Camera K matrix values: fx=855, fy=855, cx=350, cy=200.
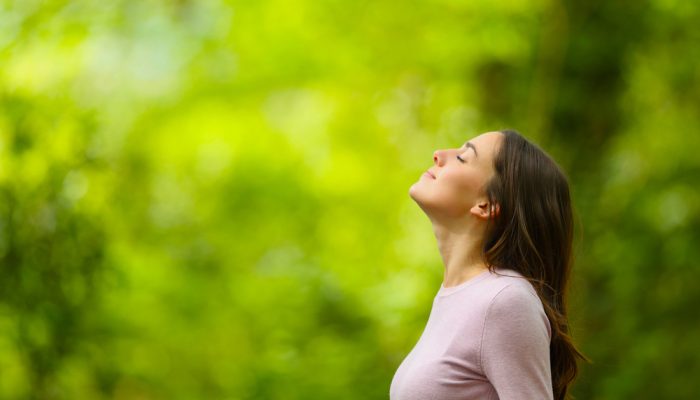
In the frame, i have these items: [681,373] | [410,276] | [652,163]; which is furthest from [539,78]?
[681,373]

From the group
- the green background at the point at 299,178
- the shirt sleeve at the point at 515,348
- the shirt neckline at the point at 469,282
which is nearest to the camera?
the shirt sleeve at the point at 515,348

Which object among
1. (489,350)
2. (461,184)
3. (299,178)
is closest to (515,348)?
A: (489,350)

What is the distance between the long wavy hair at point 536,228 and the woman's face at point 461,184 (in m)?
0.02

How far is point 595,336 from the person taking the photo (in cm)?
434

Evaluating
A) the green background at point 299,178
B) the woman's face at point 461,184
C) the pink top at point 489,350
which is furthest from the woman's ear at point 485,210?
the green background at point 299,178

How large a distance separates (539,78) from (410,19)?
1023mm

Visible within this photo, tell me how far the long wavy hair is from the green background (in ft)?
4.27

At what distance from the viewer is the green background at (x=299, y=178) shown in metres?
3.89

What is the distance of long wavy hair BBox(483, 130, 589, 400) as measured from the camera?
148 cm

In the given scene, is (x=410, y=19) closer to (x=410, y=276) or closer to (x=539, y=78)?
(x=539, y=78)

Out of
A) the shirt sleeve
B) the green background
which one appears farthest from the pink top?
the green background

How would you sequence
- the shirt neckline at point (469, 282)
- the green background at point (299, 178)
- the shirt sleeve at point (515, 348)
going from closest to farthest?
the shirt sleeve at point (515, 348), the shirt neckline at point (469, 282), the green background at point (299, 178)

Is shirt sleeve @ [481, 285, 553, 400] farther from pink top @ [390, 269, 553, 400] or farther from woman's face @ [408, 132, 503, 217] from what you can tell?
woman's face @ [408, 132, 503, 217]

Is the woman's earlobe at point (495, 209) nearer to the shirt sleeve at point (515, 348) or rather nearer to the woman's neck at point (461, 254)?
the woman's neck at point (461, 254)
